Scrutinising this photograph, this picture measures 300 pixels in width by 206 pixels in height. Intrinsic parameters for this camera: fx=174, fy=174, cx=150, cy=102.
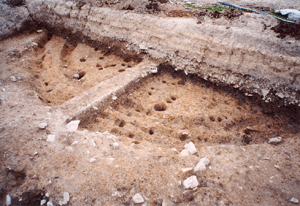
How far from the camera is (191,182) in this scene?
7.31 feet

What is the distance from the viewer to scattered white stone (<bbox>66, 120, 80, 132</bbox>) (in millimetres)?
2897

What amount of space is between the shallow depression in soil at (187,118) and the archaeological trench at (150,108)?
0.02 metres

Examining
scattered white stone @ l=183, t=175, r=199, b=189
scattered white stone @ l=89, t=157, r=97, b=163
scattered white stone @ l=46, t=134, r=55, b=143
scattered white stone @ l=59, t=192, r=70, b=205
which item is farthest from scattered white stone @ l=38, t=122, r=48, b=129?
scattered white stone @ l=183, t=175, r=199, b=189

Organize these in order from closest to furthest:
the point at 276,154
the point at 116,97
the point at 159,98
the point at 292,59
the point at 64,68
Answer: the point at 276,154 < the point at 292,59 < the point at 116,97 < the point at 159,98 < the point at 64,68

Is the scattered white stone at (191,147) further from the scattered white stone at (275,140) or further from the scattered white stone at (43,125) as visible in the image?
the scattered white stone at (43,125)

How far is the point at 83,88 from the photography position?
4.16 meters

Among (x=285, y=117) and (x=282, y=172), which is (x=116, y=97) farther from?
(x=285, y=117)

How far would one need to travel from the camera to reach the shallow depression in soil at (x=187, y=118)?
3.14 meters

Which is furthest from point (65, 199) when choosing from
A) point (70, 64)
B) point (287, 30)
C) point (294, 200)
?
point (287, 30)

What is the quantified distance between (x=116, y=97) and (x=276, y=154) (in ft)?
9.69

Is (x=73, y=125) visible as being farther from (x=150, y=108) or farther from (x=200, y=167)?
(x=200, y=167)

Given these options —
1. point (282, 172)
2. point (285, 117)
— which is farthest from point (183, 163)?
point (285, 117)

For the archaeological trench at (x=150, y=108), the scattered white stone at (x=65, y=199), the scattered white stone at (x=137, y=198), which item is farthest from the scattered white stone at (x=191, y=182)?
the scattered white stone at (x=65, y=199)

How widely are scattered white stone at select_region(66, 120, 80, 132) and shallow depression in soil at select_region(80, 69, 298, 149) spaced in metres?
0.17
